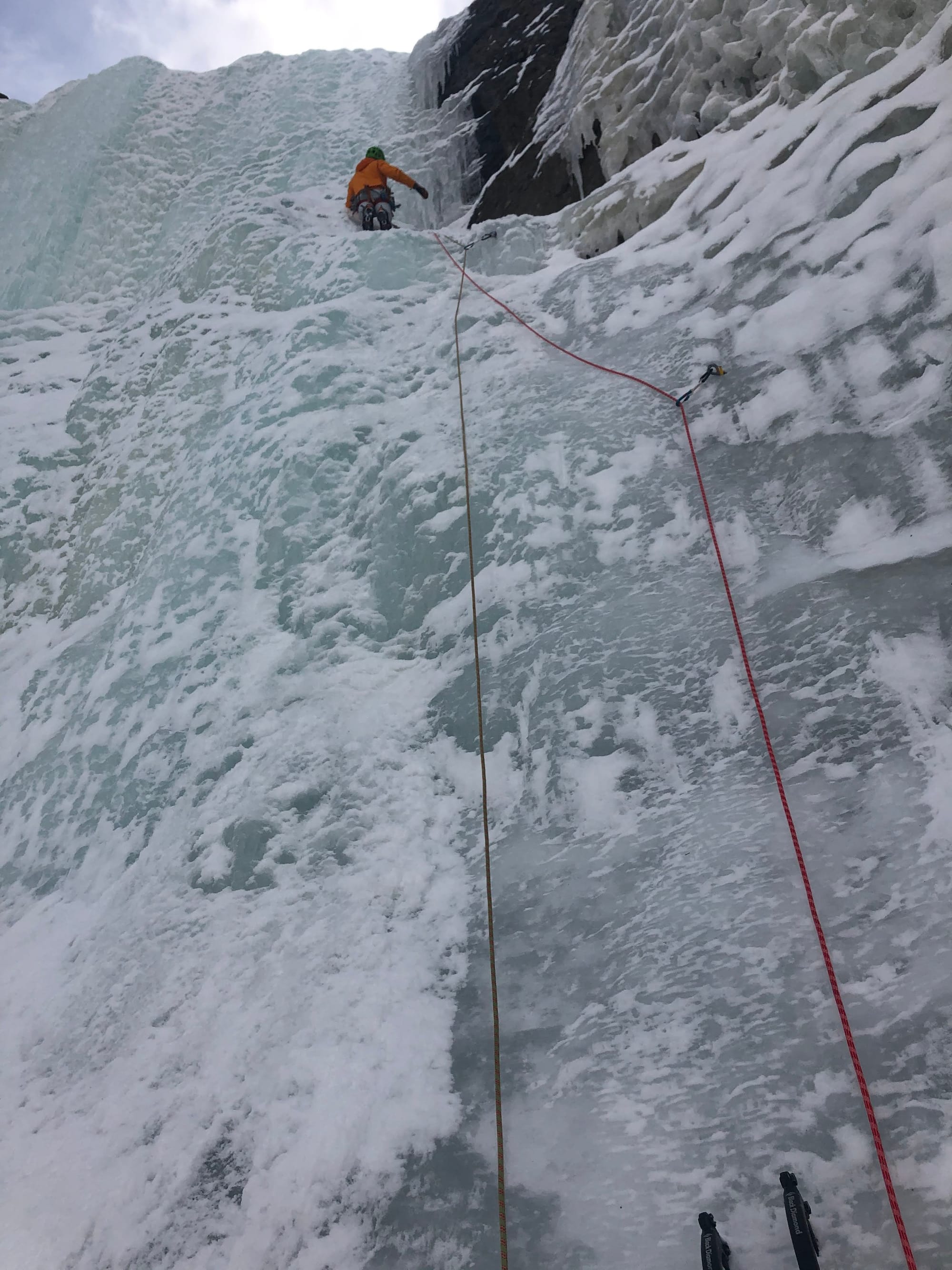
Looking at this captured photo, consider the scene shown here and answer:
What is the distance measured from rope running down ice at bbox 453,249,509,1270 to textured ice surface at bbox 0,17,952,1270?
0.04 m

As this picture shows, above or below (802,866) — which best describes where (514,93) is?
above

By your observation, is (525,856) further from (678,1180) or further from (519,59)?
(519,59)

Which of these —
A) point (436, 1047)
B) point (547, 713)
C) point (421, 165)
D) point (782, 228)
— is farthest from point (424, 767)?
point (421, 165)

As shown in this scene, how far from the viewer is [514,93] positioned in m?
8.23

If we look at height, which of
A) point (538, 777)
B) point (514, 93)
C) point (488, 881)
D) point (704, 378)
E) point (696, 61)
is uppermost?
point (514, 93)

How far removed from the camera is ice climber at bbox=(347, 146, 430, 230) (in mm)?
7516

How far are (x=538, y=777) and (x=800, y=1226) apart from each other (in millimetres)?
1595

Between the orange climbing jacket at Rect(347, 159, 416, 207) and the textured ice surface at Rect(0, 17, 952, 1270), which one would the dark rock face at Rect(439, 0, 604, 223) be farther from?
the textured ice surface at Rect(0, 17, 952, 1270)

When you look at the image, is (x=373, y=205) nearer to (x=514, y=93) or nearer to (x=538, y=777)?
(x=514, y=93)

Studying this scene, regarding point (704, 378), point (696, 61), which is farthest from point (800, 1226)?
point (696, 61)

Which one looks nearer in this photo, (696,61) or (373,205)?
(696,61)

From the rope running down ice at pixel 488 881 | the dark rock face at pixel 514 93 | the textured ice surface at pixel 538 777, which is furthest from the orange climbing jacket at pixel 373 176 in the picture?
the rope running down ice at pixel 488 881

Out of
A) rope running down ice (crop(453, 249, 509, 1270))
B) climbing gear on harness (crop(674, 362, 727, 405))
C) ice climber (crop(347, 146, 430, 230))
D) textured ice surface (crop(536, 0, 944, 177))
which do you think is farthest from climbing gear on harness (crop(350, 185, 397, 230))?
climbing gear on harness (crop(674, 362, 727, 405))

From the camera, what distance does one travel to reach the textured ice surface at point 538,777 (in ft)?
6.83
